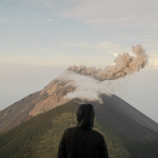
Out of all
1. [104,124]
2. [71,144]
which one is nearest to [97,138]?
[71,144]

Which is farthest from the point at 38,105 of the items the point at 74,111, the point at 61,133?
the point at 61,133

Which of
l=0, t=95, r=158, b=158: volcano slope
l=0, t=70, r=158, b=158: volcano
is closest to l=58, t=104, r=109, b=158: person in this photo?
l=0, t=95, r=158, b=158: volcano slope

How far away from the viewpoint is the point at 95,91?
114 metres

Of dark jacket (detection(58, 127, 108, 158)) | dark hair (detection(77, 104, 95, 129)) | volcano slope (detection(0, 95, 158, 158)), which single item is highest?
dark hair (detection(77, 104, 95, 129))

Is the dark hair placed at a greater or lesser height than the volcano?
greater

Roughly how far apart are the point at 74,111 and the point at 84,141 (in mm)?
86085

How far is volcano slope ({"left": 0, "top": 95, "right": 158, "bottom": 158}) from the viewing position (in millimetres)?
68562

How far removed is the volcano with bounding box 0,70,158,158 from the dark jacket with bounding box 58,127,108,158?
67050 millimetres

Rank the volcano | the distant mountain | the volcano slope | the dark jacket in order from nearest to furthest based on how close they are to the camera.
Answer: the dark jacket < the volcano slope < the volcano < the distant mountain

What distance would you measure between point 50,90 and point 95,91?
28.2 m

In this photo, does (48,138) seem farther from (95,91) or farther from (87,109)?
(87,109)

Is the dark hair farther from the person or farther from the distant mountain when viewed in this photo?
the distant mountain

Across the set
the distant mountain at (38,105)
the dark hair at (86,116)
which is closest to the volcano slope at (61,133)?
the distant mountain at (38,105)

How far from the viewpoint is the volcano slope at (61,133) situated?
225 feet
